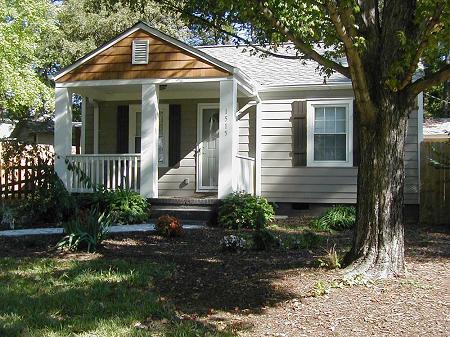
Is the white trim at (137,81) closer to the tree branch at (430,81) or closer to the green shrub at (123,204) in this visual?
the green shrub at (123,204)

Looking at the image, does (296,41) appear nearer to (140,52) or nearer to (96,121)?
(140,52)

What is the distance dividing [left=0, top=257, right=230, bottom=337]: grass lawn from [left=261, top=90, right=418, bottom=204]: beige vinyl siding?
20.4 feet

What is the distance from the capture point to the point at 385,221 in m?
5.50

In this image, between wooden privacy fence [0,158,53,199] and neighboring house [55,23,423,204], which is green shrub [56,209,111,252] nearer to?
neighboring house [55,23,423,204]

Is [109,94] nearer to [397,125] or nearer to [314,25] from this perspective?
[314,25]

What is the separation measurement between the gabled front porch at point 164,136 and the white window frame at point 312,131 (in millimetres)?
1308

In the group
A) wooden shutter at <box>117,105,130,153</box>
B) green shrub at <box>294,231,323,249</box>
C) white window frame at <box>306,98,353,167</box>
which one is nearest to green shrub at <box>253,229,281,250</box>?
green shrub at <box>294,231,323,249</box>

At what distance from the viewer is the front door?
12.9m

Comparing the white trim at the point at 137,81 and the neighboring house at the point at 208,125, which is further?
the neighboring house at the point at 208,125

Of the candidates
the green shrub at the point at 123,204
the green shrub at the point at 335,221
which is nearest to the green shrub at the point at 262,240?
the green shrub at the point at 335,221

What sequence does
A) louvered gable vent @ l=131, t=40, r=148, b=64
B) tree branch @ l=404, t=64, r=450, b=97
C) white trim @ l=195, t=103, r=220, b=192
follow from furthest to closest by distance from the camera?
1. white trim @ l=195, t=103, r=220, b=192
2. louvered gable vent @ l=131, t=40, r=148, b=64
3. tree branch @ l=404, t=64, r=450, b=97

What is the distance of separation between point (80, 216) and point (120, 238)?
1.09 metres

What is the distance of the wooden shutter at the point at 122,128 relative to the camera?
13.6 meters

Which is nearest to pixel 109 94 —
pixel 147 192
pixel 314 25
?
pixel 147 192
